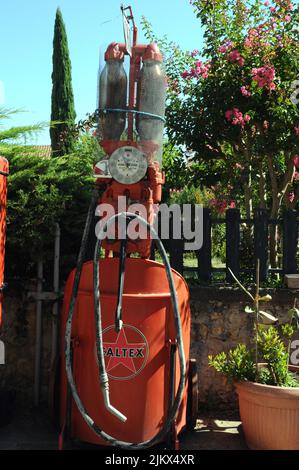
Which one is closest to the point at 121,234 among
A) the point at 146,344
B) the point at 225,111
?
the point at 146,344

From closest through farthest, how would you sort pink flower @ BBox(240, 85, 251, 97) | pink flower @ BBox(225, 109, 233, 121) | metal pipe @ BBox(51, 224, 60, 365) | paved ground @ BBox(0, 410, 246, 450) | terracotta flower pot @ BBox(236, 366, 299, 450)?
terracotta flower pot @ BBox(236, 366, 299, 450) → paved ground @ BBox(0, 410, 246, 450) → metal pipe @ BBox(51, 224, 60, 365) → pink flower @ BBox(240, 85, 251, 97) → pink flower @ BBox(225, 109, 233, 121)

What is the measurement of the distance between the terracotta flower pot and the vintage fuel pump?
19.6 inches

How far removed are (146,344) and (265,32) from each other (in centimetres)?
369

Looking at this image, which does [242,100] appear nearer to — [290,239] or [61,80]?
[290,239]

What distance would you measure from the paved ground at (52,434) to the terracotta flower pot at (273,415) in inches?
10.5

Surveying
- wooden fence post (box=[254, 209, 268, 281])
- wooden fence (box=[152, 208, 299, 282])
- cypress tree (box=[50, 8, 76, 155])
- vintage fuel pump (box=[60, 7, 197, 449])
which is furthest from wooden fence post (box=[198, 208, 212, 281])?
cypress tree (box=[50, 8, 76, 155])

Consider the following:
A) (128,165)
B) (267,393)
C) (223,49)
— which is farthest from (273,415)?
(223,49)

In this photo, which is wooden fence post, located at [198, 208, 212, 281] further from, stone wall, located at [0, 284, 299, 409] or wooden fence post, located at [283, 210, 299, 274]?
wooden fence post, located at [283, 210, 299, 274]

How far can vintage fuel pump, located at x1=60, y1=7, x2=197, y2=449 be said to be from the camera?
3.27m

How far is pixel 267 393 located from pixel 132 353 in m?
0.94

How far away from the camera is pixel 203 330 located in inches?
171

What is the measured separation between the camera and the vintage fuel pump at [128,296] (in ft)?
10.7

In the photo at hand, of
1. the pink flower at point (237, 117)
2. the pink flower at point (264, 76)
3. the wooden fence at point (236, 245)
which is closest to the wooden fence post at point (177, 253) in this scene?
the wooden fence at point (236, 245)

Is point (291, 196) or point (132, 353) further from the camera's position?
point (291, 196)
